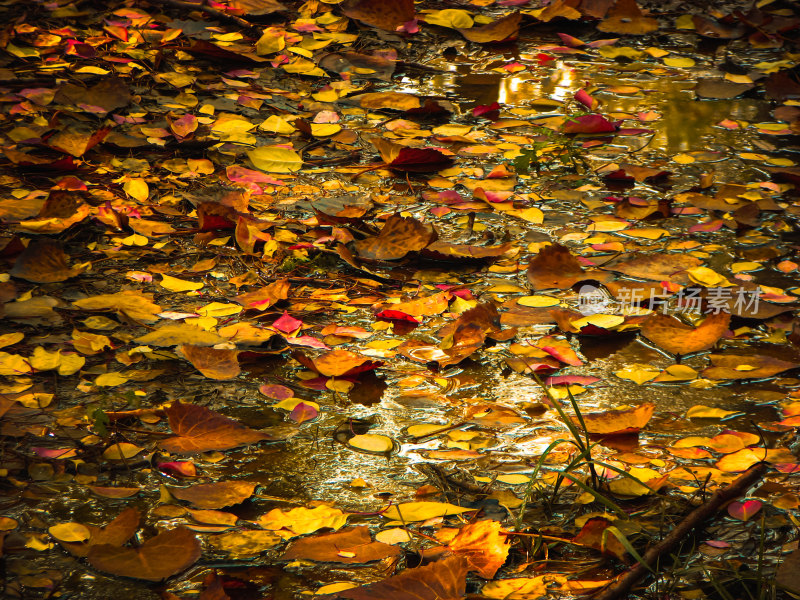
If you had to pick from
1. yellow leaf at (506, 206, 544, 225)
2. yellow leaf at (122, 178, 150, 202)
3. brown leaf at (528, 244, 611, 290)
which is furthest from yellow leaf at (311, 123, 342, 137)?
brown leaf at (528, 244, 611, 290)

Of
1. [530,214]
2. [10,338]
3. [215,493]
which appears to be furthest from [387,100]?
[215,493]

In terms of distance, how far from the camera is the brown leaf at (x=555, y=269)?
Result: 6.00ft

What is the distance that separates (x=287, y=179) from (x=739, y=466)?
142 centimetres

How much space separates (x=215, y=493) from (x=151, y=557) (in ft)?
0.50

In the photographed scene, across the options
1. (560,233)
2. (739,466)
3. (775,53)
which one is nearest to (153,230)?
(560,233)

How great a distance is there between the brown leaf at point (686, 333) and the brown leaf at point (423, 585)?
767 millimetres

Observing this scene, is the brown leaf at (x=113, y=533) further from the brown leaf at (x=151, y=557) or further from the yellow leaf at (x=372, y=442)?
the yellow leaf at (x=372, y=442)

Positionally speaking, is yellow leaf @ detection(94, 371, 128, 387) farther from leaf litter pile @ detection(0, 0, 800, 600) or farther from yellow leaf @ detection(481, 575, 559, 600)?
yellow leaf @ detection(481, 575, 559, 600)

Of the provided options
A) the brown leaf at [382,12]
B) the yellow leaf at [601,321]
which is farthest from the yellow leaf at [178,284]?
the brown leaf at [382,12]

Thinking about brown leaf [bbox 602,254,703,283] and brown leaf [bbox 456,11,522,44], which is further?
brown leaf [bbox 456,11,522,44]

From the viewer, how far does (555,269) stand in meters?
1.84

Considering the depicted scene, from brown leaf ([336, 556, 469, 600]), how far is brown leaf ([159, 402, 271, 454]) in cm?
40

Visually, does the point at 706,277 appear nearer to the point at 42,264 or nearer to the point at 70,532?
the point at 70,532

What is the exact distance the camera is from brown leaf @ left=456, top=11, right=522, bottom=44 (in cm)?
304
